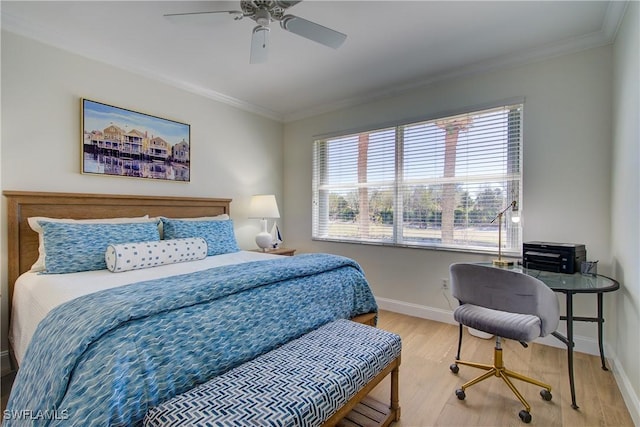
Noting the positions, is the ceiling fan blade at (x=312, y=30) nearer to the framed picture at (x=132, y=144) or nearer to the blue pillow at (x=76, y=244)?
the framed picture at (x=132, y=144)

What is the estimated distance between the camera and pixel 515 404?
177cm

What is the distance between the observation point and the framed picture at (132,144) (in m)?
2.54

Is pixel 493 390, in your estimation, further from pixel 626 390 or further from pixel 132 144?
pixel 132 144

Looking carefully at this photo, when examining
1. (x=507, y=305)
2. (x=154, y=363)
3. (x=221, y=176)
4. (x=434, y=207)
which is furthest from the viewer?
(x=221, y=176)

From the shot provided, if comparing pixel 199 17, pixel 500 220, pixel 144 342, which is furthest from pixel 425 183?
pixel 144 342

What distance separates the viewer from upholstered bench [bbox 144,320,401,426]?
1.03 m

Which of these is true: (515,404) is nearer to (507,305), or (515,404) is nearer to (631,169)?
(507,305)

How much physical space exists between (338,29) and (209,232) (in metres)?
2.04

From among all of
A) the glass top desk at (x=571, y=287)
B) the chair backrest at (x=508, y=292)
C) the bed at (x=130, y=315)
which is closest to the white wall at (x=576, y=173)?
the glass top desk at (x=571, y=287)

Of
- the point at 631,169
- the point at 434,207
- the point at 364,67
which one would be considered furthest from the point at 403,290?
the point at 364,67

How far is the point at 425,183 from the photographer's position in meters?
3.16

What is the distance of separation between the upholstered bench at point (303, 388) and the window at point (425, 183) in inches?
66.8

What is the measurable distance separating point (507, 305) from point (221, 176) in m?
3.04

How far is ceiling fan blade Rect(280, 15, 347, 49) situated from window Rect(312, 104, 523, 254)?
159 centimetres
